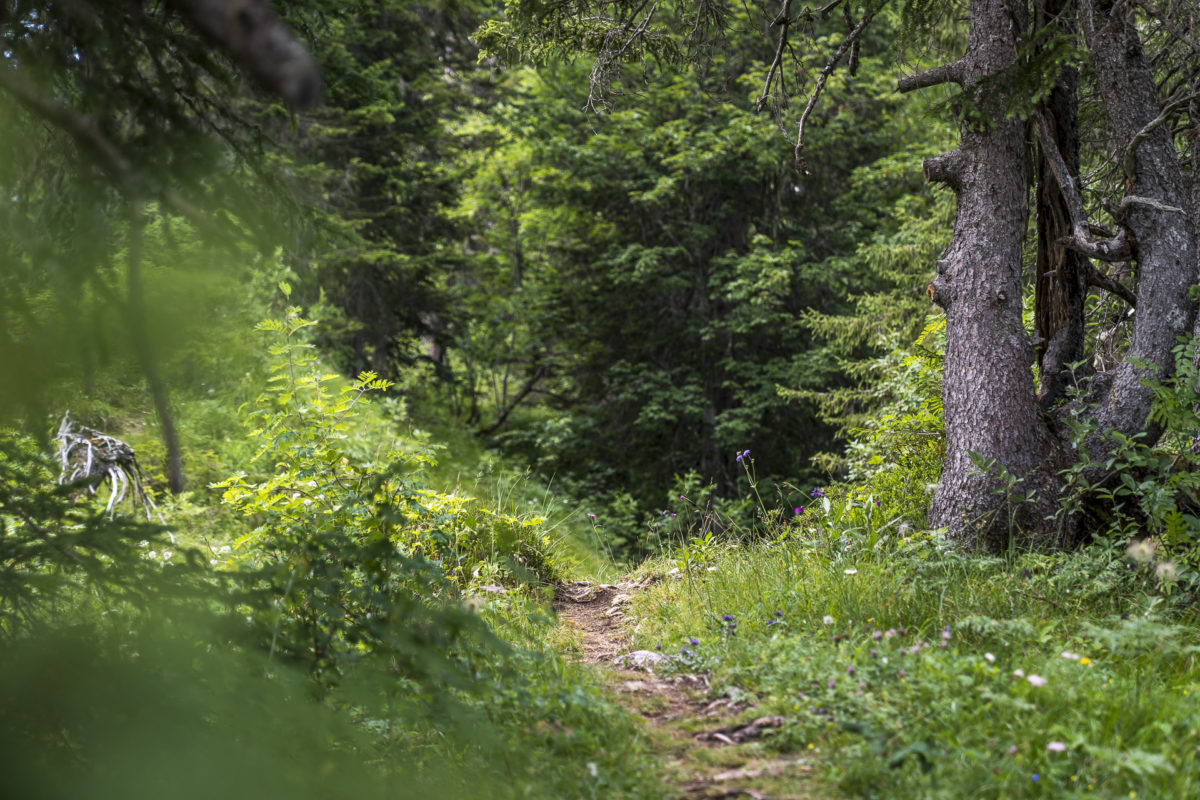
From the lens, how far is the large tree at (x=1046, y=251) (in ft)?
14.9

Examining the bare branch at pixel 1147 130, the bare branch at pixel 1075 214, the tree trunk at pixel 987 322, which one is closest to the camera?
the bare branch at pixel 1147 130

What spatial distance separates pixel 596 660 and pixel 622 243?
1044 cm

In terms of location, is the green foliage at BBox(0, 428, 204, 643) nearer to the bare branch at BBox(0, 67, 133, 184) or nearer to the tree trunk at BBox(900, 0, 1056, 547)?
the bare branch at BBox(0, 67, 133, 184)

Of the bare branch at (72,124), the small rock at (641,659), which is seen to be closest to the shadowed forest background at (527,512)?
the bare branch at (72,124)

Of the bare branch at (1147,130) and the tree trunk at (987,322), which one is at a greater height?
the bare branch at (1147,130)

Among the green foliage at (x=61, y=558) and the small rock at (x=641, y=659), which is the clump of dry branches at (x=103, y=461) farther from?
the small rock at (x=641, y=659)

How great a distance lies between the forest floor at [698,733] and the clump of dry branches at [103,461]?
14.3 ft

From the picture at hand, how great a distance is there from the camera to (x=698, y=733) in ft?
10.4

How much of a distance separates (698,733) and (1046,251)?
4.39 m

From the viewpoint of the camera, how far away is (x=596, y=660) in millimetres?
4305

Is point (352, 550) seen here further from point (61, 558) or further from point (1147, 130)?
point (1147, 130)

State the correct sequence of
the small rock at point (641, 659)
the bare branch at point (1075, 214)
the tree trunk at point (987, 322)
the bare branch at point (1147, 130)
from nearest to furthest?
the small rock at point (641, 659)
the bare branch at point (1147, 130)
the tree trunk at point (987, 322)
the bare branch at point (1075, 214)

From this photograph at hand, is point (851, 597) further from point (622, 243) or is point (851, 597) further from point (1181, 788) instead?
point (622, 243)

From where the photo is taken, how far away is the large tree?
14.9 feet
